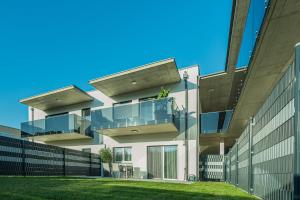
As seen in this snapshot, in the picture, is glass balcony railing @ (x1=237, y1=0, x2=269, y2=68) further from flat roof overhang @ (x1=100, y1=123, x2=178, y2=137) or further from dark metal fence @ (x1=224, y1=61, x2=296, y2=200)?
flat roof overhang @ (x1=100, y1=123, x2=178, y2=137)

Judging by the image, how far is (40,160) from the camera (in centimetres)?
1278

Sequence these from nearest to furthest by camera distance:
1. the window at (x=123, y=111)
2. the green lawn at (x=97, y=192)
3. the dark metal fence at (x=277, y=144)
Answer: the dark metal fence at (x=277, y=144) < the green lawn at (x=97, y=192) < the window at (x=123, y=111)

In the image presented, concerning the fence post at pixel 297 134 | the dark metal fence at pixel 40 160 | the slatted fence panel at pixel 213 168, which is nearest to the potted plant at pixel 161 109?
the slatted fence panel at pixel 213 168

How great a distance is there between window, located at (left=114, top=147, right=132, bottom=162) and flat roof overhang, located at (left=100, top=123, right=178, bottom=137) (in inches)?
44.6

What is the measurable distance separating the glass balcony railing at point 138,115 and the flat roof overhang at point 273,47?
15.7 ft

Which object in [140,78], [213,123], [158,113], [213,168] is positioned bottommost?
[213,168]

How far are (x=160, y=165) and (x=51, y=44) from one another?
615 inches

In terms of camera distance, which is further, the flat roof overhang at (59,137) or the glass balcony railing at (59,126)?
the flat roof overhang at (59,137)

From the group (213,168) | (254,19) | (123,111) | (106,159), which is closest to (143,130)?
(123,111)

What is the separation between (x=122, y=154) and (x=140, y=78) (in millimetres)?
5769

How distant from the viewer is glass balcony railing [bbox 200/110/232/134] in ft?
52.4

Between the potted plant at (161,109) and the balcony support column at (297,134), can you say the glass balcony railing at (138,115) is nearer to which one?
the potted plant at (161,109)

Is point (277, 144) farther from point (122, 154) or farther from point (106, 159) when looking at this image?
point (106, 159)

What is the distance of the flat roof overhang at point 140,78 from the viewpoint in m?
14.5
